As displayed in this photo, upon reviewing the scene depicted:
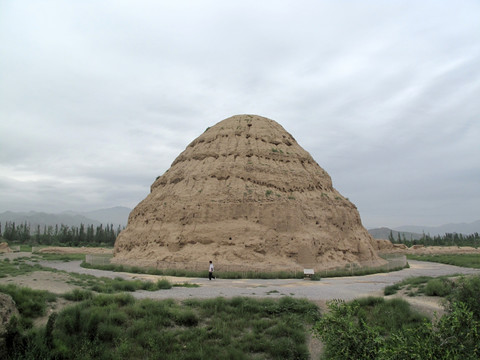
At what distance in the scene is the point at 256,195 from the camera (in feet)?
86.5

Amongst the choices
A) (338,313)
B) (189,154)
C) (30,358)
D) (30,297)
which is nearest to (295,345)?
(338,313)

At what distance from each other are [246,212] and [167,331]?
16743 millimetres

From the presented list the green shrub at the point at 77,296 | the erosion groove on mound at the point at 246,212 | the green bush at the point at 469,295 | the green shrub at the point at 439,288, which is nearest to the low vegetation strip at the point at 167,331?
the green shrub at the point at 77,296

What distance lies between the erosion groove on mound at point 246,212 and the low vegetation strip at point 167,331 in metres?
12.1

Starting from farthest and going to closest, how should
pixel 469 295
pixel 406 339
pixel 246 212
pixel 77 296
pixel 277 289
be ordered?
pixel 246 212 < pixel 277 289 < pixel 77 296 < pixel 469 295 < pixel 406 339

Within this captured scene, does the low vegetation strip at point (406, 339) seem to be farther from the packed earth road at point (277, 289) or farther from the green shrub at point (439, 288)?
the green shrub at point (439, 288)

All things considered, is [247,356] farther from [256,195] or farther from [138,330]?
[256,195]

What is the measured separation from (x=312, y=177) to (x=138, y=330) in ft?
78.0

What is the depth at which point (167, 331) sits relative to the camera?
9.10m

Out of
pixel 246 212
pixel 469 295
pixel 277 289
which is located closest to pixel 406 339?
pixel 469 295

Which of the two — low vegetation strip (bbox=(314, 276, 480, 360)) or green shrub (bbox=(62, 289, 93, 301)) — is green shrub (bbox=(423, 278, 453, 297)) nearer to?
low vegetation strip (bbox=(314, 276, 480, 360))

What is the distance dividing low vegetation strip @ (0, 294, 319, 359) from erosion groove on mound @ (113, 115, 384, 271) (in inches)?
476

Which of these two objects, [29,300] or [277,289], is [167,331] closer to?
[29,300]

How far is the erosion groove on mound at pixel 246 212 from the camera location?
78.2ft
